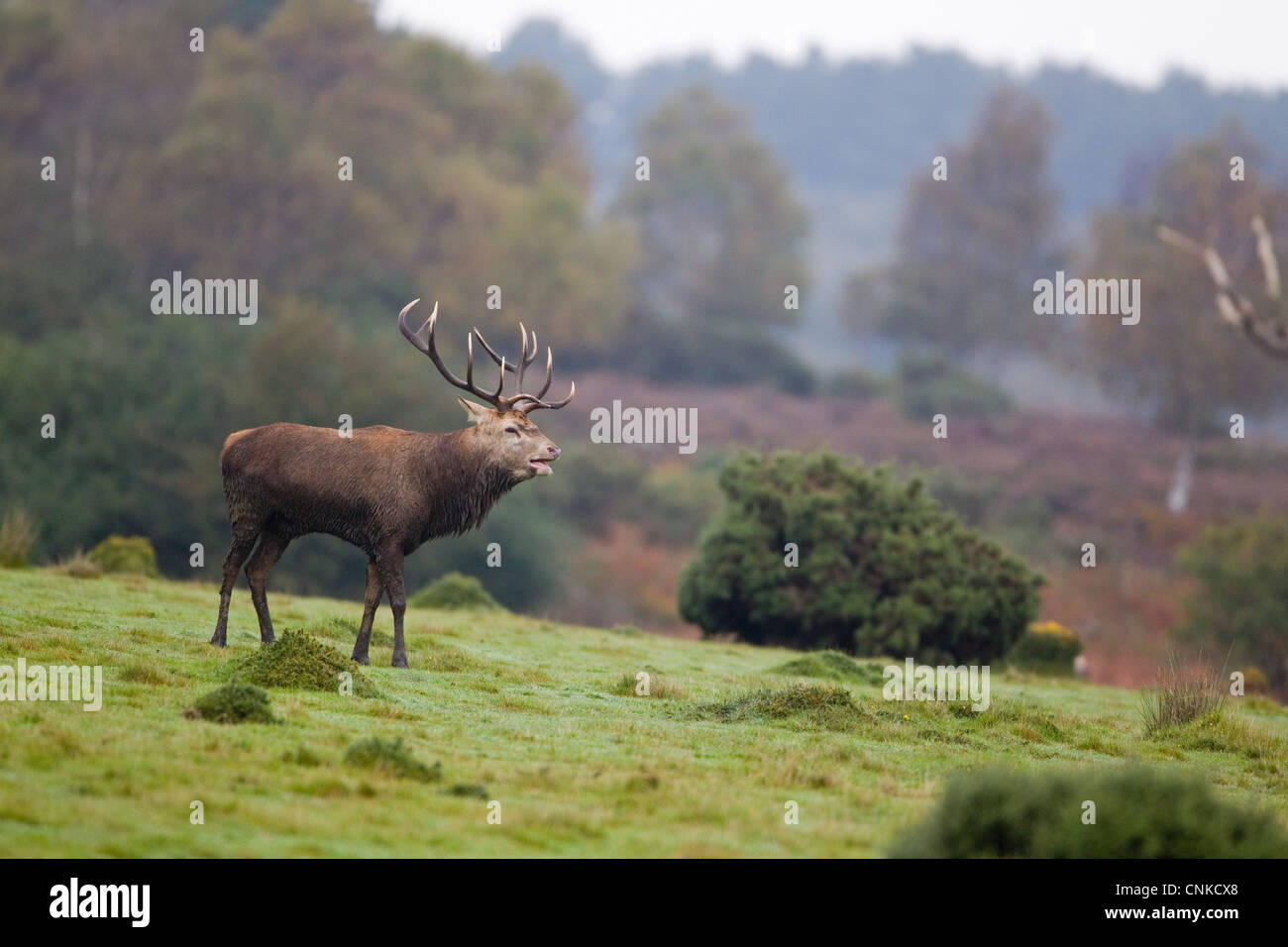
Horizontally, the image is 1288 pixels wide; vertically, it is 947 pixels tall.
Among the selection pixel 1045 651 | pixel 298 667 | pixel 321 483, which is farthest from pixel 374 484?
pixel 1045 651

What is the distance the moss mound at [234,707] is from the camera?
488 inches

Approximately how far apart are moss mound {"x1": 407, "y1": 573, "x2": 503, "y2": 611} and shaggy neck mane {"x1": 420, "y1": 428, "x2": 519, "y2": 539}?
9978 mm

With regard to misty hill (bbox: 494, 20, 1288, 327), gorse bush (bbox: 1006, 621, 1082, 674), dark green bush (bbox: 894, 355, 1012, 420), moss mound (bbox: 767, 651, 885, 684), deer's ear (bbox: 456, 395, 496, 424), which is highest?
misty hill (bbox: 494, 20, 1288, 327)

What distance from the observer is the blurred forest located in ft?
160

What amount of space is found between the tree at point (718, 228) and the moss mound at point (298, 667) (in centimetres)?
8137

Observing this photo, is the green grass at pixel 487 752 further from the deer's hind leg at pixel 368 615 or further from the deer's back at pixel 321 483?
the deer's back at pixel 321 483

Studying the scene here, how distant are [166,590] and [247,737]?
34.8ft

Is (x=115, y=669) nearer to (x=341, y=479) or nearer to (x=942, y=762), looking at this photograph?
(x=341, y=479)

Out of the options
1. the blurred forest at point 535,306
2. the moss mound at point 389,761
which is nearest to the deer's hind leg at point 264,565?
the moss mound at point 389,761

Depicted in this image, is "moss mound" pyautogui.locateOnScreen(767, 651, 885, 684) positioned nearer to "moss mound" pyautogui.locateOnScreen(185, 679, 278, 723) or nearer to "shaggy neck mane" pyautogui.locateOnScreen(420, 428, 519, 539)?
"shaggy neck mane" pyautogui.locateOnScreen(420, 428, 519, 539)

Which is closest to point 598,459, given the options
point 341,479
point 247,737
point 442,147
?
point 442,147

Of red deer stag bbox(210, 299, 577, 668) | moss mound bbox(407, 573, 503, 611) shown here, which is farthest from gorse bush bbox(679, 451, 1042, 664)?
red deer stag bbox(210, 299, 577, 668)

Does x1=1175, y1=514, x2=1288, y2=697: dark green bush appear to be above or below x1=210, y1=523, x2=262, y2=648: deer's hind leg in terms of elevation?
below

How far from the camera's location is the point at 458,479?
53.4 feet
